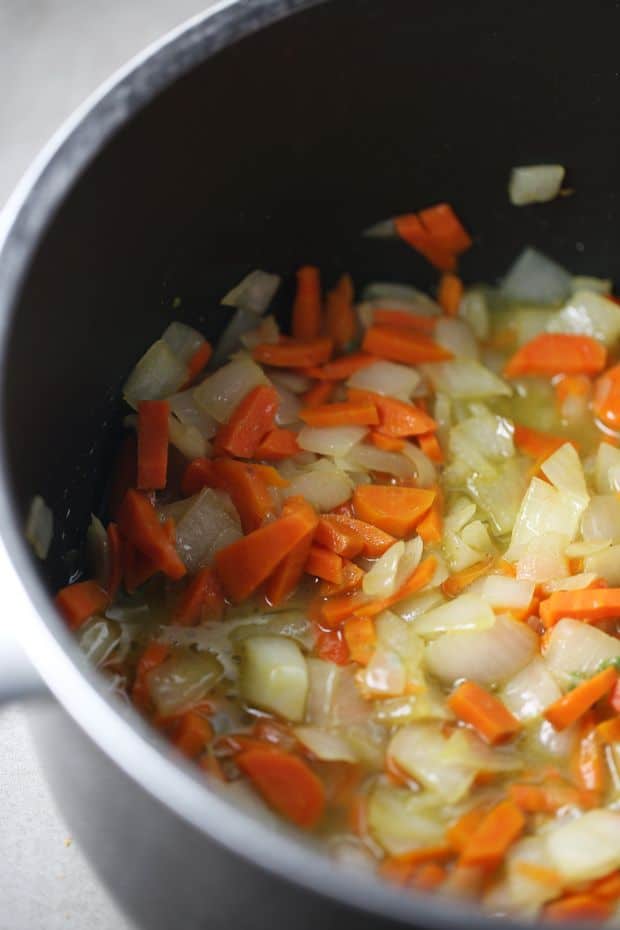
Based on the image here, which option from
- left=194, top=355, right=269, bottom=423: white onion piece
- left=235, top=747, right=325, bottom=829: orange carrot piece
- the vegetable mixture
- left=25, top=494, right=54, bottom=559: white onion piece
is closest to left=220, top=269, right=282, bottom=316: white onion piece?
the vegetable mixture

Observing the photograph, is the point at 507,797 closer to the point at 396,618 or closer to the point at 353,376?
the point at 396,618

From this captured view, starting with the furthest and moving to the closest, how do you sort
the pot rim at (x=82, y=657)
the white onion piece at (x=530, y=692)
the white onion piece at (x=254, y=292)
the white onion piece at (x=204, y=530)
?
the white onion piece at (x=254, y=292) → the white onion piece at (x=204, y=530) → the white onion piece at (x=530, y=692) → the pot rim at (x=82, y=657)

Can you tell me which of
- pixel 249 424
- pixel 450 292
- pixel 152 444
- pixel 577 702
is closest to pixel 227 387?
pixel 249 424

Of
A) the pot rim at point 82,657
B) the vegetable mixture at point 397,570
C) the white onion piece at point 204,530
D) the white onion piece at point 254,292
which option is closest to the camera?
the pot rim at point 82,657

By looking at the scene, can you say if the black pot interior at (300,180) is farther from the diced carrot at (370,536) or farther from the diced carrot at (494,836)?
the diced carrot at (494,836)

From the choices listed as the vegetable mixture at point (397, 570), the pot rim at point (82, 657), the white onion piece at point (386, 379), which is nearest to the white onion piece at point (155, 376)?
the vegetable mixture at point (397, 570)

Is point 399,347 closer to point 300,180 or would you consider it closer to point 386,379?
point 386,379
